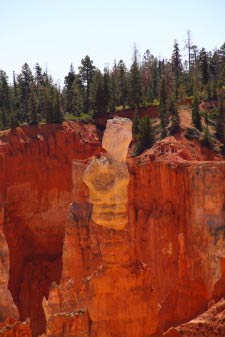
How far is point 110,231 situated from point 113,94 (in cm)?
5263

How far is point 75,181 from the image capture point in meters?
49.5

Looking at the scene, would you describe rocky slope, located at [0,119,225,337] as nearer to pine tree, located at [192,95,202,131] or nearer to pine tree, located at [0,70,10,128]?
pine tree, located at [192,95,202,131]

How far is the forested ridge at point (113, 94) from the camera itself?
200 ft

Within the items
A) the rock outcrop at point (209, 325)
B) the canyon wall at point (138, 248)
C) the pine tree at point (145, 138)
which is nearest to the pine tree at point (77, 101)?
the pine tree at point (145, 138)

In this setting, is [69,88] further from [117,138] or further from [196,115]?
[117,138]

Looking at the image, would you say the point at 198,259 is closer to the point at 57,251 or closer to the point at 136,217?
the point at 136,217

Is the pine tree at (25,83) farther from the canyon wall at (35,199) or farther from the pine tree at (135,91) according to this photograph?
the canyon wall at (35,199)

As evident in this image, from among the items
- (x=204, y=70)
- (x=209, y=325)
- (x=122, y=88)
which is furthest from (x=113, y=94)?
(x=209, y=325)

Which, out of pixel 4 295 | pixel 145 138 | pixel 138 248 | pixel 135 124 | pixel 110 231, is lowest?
pixel 138 248

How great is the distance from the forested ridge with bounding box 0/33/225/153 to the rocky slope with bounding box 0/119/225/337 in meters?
3.77

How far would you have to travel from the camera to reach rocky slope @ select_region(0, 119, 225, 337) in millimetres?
21516

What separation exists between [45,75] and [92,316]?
6981 centimetres

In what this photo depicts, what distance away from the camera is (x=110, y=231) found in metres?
21.6

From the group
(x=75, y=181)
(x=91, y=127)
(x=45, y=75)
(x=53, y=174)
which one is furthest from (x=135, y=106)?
(x=45, y=75)
